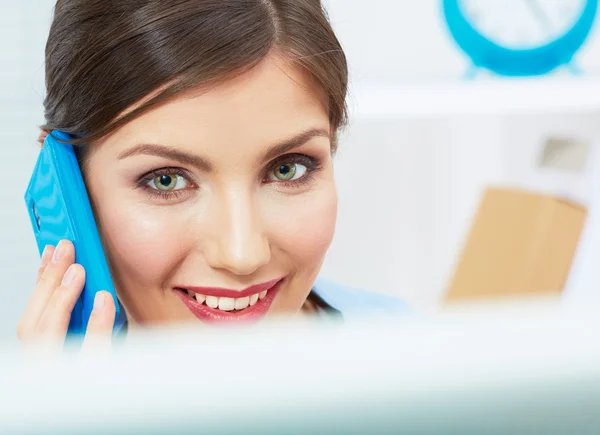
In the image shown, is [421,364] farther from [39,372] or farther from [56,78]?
[56,78]

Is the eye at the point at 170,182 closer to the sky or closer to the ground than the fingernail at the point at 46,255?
closer to the sky

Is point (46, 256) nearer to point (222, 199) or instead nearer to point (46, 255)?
point (46, 255)

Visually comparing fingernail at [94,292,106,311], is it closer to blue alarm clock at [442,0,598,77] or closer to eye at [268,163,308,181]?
eye at [268,163,308,181]

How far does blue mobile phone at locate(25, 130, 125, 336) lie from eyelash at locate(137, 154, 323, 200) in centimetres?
8

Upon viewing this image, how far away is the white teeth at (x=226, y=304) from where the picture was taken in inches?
30.9

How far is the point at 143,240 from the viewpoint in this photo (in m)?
0.78

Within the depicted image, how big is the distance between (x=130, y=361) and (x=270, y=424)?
0.03 m

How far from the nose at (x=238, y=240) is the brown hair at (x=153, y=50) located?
0.12 meters

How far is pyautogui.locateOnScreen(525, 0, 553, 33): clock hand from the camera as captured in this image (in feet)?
5.88

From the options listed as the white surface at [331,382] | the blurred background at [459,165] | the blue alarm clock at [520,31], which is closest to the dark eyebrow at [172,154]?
the white surface at [331,382]

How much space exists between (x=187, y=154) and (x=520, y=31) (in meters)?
1.31

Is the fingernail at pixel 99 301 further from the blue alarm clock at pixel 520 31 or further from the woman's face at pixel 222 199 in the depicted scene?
the blue alarm clock at pixel 520 31

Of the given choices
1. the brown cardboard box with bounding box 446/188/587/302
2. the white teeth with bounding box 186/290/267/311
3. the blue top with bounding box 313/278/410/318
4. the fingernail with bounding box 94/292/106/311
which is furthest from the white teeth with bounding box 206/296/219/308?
the brown cardboard box with bounding box 446/188/587/302

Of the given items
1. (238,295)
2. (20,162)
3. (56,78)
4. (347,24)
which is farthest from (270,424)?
(347,24)
